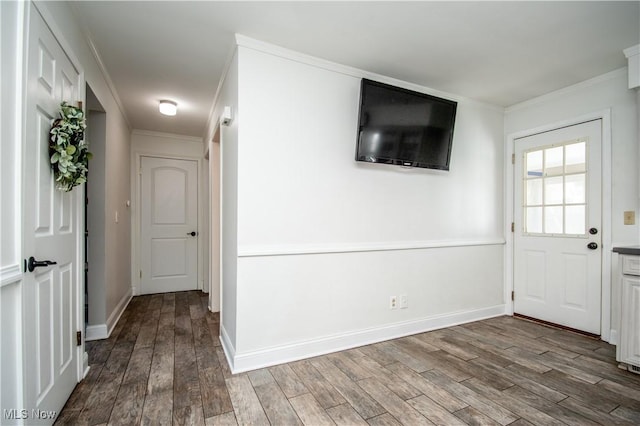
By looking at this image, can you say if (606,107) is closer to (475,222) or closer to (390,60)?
(475,222)

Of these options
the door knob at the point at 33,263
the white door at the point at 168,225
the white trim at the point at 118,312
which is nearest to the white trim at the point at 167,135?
the white door at the point at 168,225

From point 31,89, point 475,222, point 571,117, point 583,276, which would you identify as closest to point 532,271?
point 583,276

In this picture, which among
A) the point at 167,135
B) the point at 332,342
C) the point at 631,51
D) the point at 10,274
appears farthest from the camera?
the point at 167,135

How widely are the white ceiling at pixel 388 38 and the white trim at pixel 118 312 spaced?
2281mm

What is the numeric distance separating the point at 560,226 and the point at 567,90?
1375 mm

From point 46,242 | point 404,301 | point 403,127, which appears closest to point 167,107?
point 46,242

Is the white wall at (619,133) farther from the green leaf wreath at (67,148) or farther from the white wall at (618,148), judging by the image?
the green leaf wreath at (67,148)

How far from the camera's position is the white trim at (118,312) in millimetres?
2907

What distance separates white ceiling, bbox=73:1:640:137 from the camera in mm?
1916

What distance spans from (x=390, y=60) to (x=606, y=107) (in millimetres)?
2092

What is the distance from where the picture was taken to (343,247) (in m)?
2.59

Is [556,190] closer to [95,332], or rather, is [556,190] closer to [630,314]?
[630,314]

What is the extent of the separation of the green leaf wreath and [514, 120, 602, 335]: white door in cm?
406

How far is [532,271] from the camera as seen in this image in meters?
3.37
